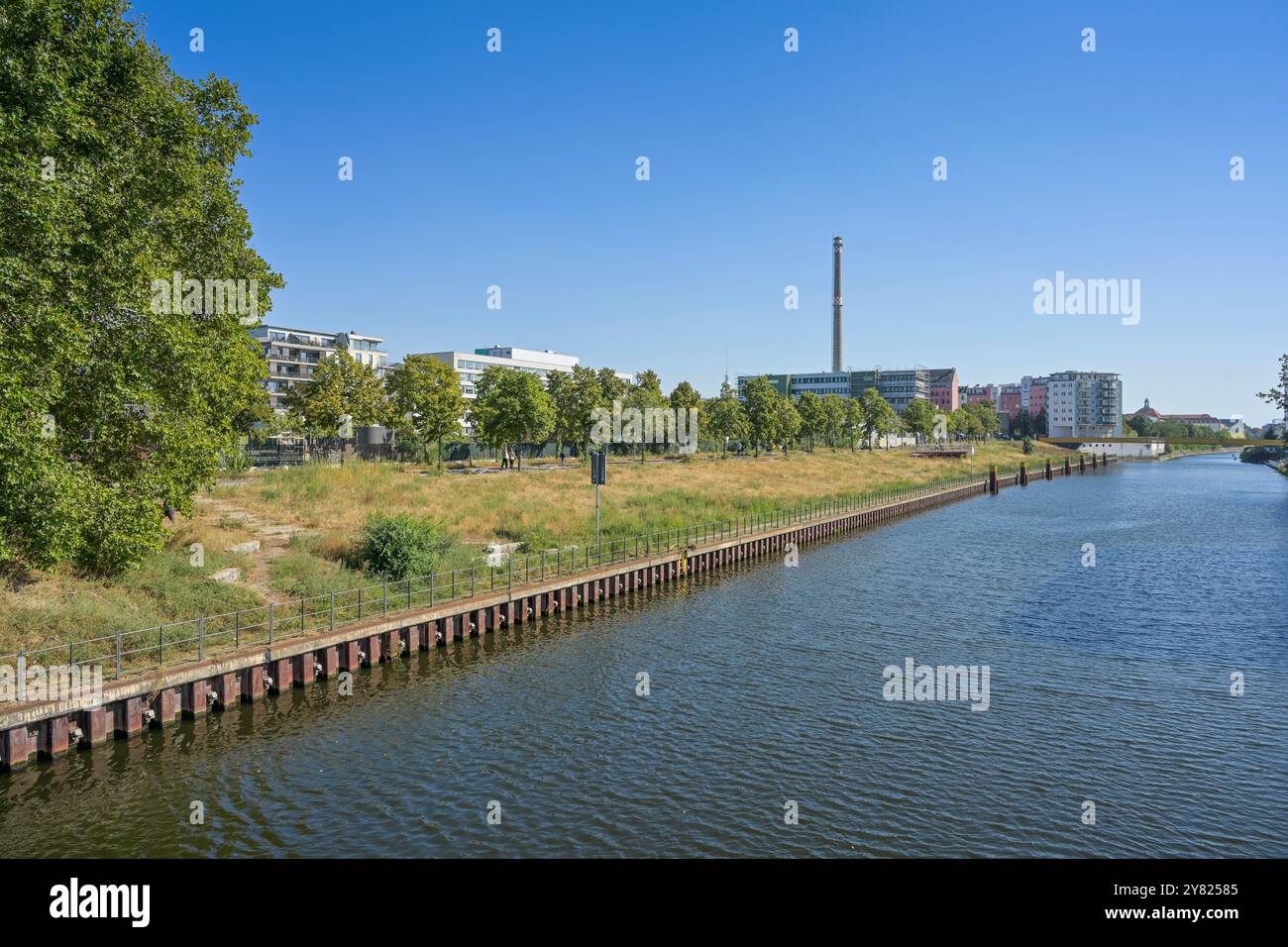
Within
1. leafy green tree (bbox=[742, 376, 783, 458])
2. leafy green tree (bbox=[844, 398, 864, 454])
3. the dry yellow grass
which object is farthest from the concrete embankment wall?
leafy green tree (bbox=[844, 398, 864, 454])

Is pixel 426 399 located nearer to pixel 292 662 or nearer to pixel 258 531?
pixel 258 531

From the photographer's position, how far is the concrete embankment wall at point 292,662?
71.1ft

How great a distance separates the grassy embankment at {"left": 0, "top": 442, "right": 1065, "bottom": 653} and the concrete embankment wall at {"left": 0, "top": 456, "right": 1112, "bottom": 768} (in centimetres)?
349

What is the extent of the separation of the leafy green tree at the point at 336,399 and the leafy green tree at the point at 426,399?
1.83 m

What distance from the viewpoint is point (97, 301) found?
25875 mm

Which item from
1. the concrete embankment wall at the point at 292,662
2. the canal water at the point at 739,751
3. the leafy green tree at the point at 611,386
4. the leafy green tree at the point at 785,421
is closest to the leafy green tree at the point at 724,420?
the leafy green tree at the point at 785,421

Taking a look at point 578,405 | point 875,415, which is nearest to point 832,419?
point 875,415

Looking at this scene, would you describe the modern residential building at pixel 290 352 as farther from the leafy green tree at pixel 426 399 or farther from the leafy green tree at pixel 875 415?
the leafy green tree at pixel 875 415

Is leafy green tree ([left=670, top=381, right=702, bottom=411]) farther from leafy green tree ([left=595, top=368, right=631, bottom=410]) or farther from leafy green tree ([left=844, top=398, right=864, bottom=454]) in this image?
leafy green tree ([left=844, top=398, right=864, bottom=454])

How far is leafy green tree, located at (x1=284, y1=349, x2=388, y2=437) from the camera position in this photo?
76812 millimetres
